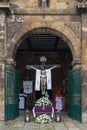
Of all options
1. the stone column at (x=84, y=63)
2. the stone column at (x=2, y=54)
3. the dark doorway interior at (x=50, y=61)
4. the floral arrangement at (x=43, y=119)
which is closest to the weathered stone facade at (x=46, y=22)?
the stone column at (x=84, y=63)

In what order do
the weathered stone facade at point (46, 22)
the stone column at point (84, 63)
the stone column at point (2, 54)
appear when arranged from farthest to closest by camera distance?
the weathered stone facade at point (46, 22)
the stone column at point (84, 63)
the stone column at point (2, 54)

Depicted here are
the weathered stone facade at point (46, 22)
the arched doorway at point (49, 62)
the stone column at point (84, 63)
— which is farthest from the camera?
A: the arched doorway at point (49, 62)

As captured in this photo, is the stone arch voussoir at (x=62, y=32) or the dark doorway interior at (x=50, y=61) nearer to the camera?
the stone arch voussoir at (x=62, y=32)

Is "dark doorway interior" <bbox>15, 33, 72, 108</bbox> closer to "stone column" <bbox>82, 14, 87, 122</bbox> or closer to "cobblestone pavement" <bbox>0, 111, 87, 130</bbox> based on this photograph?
"stone column" <bbox>82, 14, 87, 122</bbox>

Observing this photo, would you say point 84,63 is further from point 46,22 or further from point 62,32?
point 46,22

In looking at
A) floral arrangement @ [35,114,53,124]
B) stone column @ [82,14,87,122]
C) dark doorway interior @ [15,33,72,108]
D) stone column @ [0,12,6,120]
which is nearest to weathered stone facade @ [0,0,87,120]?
stone column @ [82,14,87,122]

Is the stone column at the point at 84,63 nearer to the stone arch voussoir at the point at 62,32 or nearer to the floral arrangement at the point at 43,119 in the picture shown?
the stone arch voussoir at the point at 62,32

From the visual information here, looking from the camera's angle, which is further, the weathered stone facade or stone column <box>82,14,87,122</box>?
the weathered stone facade

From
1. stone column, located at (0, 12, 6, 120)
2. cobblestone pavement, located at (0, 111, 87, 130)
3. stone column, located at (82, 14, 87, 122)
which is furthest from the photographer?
stone column, located at (82, 14, 87, 122)

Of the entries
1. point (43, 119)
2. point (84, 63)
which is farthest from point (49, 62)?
point (43, 119)

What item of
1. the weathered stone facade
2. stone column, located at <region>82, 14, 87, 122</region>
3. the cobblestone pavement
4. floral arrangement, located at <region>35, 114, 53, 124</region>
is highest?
the weathered stone facade

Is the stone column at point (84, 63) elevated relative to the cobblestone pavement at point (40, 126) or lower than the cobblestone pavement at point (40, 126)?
elevated

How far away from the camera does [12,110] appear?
17.7 m

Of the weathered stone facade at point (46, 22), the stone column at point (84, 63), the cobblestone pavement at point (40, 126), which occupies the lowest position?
the cobblestone pavement at point (40, 126)
